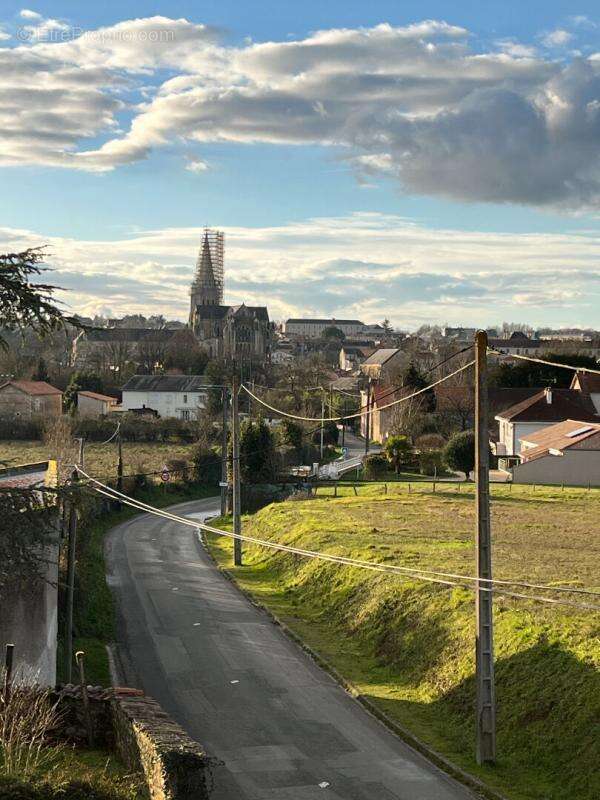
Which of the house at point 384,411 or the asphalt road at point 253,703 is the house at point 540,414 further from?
the asphalt road at point 253,703

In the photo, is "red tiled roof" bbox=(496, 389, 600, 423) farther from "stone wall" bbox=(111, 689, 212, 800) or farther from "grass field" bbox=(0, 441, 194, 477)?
"stone wall" bbox=(111, 689, 212, 800)

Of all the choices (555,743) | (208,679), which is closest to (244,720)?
(208,679)

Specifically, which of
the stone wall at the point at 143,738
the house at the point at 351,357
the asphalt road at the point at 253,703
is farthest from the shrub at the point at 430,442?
the house at the point at 351,357

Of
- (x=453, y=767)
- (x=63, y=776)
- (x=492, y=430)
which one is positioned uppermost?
(x=492, y=430)

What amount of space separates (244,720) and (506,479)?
4038 centimetres

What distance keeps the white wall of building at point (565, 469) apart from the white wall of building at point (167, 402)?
47.5m

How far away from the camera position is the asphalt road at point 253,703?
1521cm

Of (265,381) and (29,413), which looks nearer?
(29,413)

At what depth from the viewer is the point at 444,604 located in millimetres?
22938

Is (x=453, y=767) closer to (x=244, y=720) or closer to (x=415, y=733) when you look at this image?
(x=415, y=733)

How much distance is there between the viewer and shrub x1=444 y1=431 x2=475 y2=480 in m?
55.9

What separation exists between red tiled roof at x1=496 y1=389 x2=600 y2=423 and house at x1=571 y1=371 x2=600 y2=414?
2.34 metres

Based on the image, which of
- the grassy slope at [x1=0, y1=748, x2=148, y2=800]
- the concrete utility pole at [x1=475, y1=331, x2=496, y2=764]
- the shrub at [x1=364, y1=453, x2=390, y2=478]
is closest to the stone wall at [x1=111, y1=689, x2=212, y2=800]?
the grassy slope at [x1=0, y1=748, x2=148, y2=800]

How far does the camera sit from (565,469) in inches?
2079
